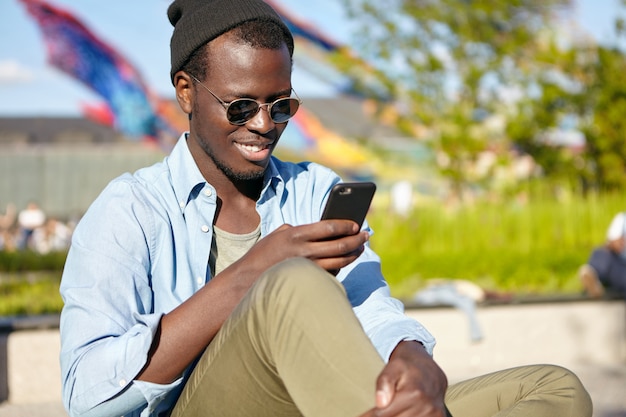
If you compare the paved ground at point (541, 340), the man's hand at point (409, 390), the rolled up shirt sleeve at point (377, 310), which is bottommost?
the paved ground at point (541, 340)

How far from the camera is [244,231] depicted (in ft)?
7.89

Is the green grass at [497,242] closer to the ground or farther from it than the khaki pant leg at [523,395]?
closer to the ground

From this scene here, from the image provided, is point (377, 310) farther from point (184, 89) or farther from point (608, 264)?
point (608, 264)

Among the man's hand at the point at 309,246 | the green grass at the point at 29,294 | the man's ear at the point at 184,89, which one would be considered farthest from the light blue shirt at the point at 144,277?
the green grass at the point at 29,294

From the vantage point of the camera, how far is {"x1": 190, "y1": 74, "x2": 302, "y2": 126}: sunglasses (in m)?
2.24

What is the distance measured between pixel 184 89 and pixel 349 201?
680mm

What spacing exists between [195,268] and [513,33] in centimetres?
1308

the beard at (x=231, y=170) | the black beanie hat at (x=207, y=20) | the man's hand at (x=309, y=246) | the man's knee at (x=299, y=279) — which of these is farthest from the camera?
the beard at (x=231, y=170)

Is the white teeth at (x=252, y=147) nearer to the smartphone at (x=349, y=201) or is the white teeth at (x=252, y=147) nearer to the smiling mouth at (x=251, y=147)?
the smiling mouth at (x=251, y=147)

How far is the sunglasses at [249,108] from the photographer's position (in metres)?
2.24

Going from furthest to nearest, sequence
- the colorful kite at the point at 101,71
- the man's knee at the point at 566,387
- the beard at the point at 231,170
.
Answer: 1. the colorful kite at the point at 101,71
2. the beard at the point at 231,170
3. the man's knee at the point at 566,387

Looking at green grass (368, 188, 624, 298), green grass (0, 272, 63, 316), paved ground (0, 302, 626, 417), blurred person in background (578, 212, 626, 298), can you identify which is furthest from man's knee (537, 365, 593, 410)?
green grass (368, 188, 624, 298)

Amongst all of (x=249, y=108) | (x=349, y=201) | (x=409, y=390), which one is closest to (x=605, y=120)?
(x=249, y=108)

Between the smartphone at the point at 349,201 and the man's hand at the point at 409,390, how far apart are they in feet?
1.31
